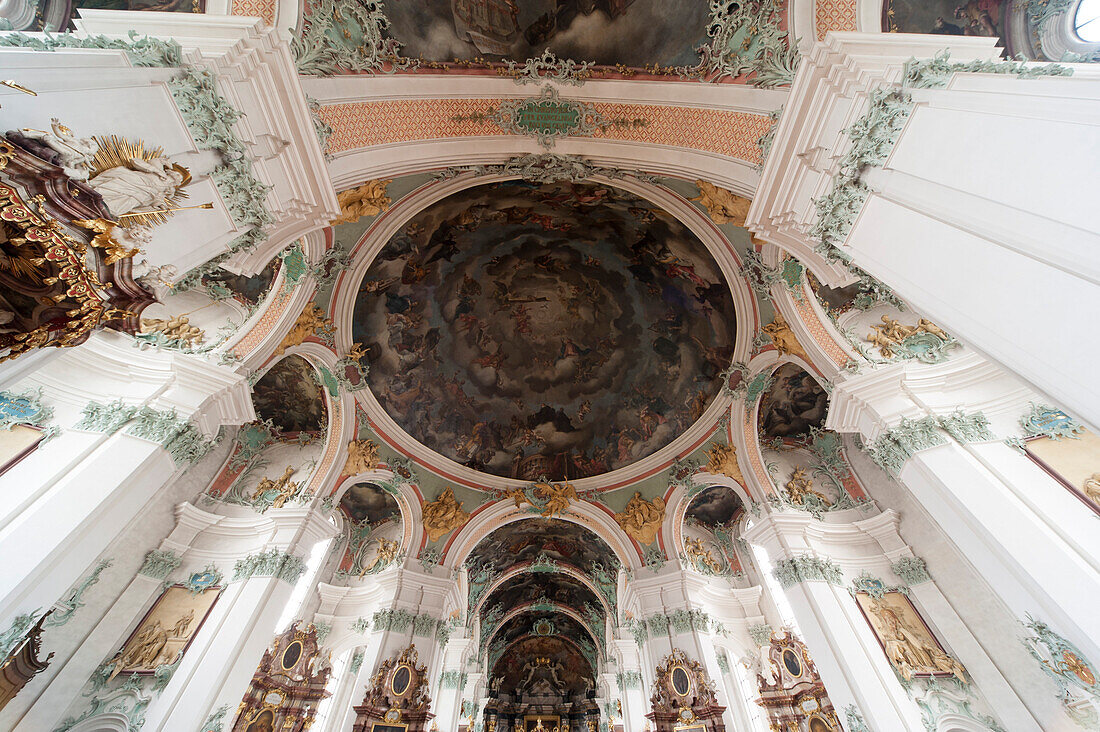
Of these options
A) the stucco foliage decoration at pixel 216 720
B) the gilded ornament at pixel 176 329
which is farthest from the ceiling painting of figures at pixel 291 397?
the stucco foliage decoration at pixel 216 720

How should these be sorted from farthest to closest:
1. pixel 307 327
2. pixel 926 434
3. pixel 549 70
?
1. pixel 307 327
2. pixel 549 70
3. pixel 926 434

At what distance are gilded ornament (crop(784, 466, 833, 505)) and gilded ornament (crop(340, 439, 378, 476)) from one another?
12.0 metres

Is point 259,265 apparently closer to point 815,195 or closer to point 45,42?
point 45,42

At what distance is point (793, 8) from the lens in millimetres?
6148

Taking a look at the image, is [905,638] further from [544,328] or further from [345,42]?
[345,42]

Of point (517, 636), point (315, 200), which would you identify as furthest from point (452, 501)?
point (517, 636)

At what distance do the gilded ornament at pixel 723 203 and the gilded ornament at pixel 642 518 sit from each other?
9.61 m

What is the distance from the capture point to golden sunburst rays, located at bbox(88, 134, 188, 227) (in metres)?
4.31

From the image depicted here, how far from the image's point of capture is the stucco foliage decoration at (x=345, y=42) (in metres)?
6.52

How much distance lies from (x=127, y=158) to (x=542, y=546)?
1878cm

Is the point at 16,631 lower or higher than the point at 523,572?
lower

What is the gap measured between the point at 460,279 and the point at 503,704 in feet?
91.8

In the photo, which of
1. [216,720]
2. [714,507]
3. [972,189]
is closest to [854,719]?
[714,507]

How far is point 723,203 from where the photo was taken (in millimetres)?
8898
